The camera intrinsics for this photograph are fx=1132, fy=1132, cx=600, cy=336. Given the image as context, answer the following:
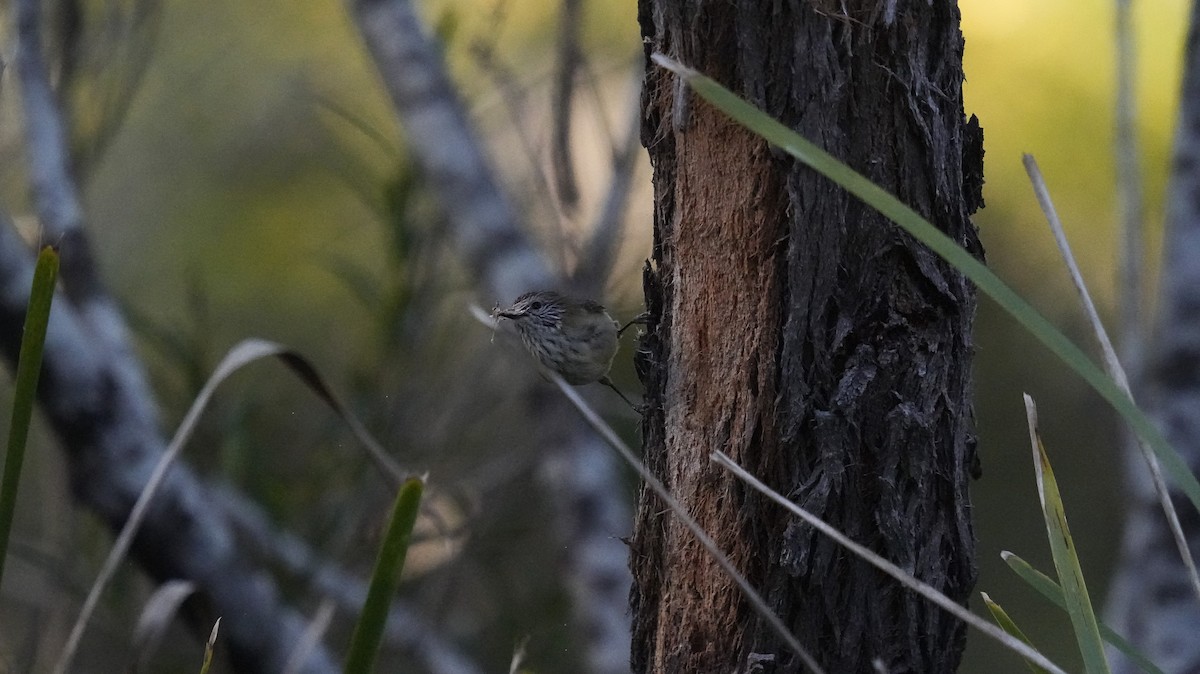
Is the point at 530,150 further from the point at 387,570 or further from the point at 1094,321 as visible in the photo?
the point at 387,570

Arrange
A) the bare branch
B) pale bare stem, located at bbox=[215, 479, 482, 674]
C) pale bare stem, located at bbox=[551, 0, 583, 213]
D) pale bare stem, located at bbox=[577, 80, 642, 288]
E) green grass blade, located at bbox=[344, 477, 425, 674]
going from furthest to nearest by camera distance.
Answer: pale bare stem, located at bbox=[215, 479, 482, 674] < pale bare stem, located at bbox=[577, 80, 642, 288] < pale bare stem, located at bbox=[551, 0, 583, 213] < the bare branch < green grass blade, located at bbox=[344, 477, 425, 674]

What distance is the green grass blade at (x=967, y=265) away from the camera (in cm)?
89

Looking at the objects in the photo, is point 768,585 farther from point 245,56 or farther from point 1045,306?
point 245,56

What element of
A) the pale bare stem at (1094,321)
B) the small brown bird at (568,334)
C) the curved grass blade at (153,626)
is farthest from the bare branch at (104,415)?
the pale bare stem at (1094,321)

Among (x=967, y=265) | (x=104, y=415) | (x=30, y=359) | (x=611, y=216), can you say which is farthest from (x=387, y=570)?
(x=611, y=216)

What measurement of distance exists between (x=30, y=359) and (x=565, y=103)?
6.02ft

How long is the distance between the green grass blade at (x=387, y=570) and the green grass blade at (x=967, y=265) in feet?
1.31

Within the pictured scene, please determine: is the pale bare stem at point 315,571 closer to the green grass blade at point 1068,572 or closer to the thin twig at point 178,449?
the thin twig at point 178,449

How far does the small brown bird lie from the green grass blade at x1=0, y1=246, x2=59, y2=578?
1318 millimetres

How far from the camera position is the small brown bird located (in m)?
2.28

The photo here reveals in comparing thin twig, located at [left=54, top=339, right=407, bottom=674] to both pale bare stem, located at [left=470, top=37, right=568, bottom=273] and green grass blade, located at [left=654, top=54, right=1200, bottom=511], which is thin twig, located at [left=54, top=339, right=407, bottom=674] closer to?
green grass blade, located at [left=654, top=54, right=1200, bottom=511]

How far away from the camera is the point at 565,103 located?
8.78 feet

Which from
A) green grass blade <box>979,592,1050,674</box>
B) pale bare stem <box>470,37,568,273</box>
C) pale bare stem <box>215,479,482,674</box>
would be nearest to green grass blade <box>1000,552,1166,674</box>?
green grass blade <box>979,592,1050,674</box>

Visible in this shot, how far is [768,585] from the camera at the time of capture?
3.88ft
